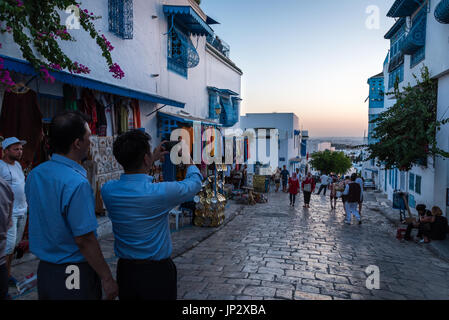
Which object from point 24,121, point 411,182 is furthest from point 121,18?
point 411,182

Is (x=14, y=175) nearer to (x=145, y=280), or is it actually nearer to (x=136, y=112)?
(x=145, y=280)

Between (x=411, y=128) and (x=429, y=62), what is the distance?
264cm

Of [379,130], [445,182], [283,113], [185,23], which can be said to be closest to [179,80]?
[185,23]

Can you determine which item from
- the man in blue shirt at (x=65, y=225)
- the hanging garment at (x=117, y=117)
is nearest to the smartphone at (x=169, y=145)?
the man in blue shirt at (x=65, y=225)

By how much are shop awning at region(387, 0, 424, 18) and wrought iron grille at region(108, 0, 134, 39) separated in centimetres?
1091

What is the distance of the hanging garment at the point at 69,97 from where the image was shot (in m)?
6.81

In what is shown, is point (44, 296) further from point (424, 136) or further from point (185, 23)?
point (185, 23)

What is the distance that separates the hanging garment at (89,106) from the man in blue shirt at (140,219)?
5.45m

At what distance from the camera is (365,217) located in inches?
510

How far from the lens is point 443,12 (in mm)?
9438

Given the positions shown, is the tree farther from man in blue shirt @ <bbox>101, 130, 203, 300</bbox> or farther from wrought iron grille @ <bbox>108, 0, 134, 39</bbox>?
man in blue shirt @ <bbox>101, 130, 203, 300</bbox>

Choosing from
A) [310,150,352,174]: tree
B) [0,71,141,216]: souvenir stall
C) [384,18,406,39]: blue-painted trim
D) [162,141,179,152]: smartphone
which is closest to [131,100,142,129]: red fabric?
[0,71,141,216]: souvenir stall

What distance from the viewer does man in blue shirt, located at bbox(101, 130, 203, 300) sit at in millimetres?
2438

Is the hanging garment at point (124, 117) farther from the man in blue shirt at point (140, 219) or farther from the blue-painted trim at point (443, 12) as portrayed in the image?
the blue-painted trim at point (443, 12)
